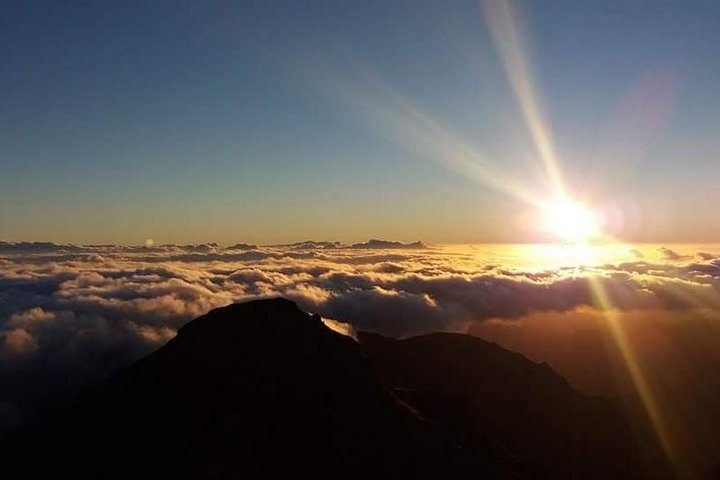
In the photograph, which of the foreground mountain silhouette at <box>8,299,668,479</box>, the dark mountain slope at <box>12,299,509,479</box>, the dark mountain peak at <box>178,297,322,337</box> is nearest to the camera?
the dark mountain slope at <box>12,299,509,479</box>

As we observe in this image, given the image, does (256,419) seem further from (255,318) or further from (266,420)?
(255,318)

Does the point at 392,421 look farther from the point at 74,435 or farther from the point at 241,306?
the point at 74,435

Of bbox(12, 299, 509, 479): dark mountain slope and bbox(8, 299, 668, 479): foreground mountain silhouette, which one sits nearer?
bbox(12, 299, 509, 479): dark mountain slope

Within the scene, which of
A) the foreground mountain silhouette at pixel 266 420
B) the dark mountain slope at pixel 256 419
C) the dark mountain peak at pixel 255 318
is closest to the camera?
the dark mountain slope at pixel 256 419

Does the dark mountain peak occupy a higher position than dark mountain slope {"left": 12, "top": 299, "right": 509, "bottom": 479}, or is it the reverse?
the dark mountain peak

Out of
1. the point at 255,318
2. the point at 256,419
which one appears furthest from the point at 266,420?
the point at 255,318

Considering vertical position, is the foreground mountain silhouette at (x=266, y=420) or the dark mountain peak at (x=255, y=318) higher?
the dark mountain peak at (x=255, y=318)

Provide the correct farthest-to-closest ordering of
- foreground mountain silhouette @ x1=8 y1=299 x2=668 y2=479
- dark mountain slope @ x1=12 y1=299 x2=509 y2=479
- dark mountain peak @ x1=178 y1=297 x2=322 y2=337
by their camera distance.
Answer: dark mountain peak @ x1=178 y1=297 x2=322 y2=337, foreground mountain silhouette @ x1=8 y1=299 x2=668 y2=479, dark mountain slope @ x1=12 y1=299 x2=509 y2=479

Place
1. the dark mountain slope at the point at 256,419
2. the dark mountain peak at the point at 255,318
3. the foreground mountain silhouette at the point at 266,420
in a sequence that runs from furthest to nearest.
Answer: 1. the dark mountain peak at the point at 255,318
2. the foreground mountain silhouette at the point at 266,420
3. the dark mountain slope at the point at 256,419

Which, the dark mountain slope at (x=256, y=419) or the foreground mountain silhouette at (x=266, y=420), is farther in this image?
the foreground mountain silhouette at (x=266, y=420)
